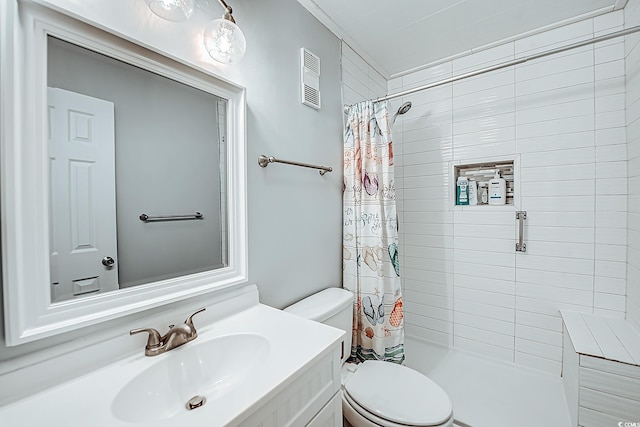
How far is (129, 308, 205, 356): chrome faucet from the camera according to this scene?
805 millimetres

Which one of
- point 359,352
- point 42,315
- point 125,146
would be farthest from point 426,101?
point 42,315

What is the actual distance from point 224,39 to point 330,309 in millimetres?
1232

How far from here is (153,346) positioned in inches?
31.9

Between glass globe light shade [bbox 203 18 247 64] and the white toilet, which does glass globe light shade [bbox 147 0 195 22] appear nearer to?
glass globe light shade [bbox 203 18 247 64]

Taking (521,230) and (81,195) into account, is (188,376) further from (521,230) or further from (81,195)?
(521,230)

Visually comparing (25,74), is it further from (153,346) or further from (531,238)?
(531,238)

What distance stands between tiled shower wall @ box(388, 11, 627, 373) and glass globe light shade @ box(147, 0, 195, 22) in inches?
73.5

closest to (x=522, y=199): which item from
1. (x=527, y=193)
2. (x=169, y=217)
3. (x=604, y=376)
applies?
(x=527, y=193)

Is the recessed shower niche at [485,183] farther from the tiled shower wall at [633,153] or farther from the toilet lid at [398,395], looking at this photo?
the toilet lid at [398,395]

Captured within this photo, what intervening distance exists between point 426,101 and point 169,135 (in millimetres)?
1987

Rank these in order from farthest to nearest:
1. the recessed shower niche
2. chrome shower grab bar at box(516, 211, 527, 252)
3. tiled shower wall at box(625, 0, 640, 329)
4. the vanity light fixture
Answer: the recessed shower niche < chrome shower grab bar at box(516, 211, 527, 252) < tiled shower wall at box(625, 0, 640, 329) < the vanity light fixture

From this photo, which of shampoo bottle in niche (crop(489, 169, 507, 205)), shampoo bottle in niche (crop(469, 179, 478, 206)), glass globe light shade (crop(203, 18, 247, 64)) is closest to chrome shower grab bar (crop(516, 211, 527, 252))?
shampoo bottle in niche (crop(489, 169, 507, 205))

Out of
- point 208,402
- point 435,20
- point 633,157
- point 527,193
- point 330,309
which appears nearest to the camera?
point 208,402

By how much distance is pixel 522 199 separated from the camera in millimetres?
1843
